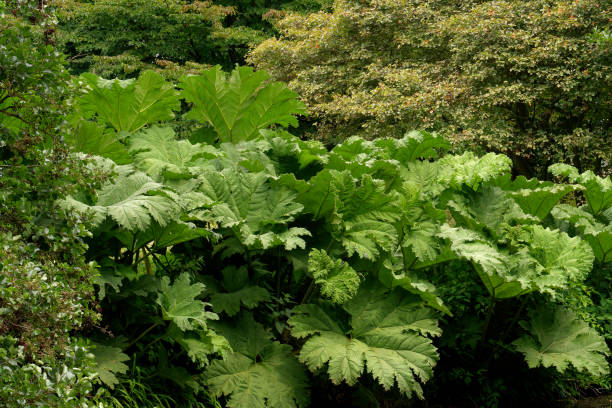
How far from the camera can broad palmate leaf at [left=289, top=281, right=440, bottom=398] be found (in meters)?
2.92

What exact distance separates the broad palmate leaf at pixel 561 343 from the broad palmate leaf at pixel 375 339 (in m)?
0.81

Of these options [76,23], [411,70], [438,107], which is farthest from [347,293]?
[76,23]

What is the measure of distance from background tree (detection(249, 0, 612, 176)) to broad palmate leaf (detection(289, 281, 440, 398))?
5197mm

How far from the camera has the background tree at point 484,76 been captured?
8070 mm

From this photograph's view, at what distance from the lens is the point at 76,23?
15.4 meters

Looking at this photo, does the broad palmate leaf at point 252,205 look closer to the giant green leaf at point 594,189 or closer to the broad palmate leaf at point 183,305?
the broad palmate leaf at point 183,305

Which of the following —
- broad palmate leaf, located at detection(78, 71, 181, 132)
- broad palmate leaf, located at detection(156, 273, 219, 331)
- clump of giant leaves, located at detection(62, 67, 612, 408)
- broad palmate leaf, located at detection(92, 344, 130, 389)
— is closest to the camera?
broad palmate leaf, located at detection(92, 344, 130, 389)

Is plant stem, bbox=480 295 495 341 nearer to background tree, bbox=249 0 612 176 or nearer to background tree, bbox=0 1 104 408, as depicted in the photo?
background tree, bbox=0 1 104 408

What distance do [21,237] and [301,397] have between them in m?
1.69

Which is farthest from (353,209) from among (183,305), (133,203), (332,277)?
(133,203)

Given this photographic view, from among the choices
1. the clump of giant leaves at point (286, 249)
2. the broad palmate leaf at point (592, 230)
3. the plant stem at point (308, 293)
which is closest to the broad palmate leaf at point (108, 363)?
the clump of giant leaves at point (286, 249)

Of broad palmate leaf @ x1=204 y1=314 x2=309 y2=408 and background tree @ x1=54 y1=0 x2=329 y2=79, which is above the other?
broad palmate leaf @ x1=204 y1=314 x2=309 y2=408

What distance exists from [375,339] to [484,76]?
617 centimetres

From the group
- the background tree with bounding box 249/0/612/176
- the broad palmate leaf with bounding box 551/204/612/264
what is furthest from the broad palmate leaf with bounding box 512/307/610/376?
the background tree with bounding box 249/0/612/176
